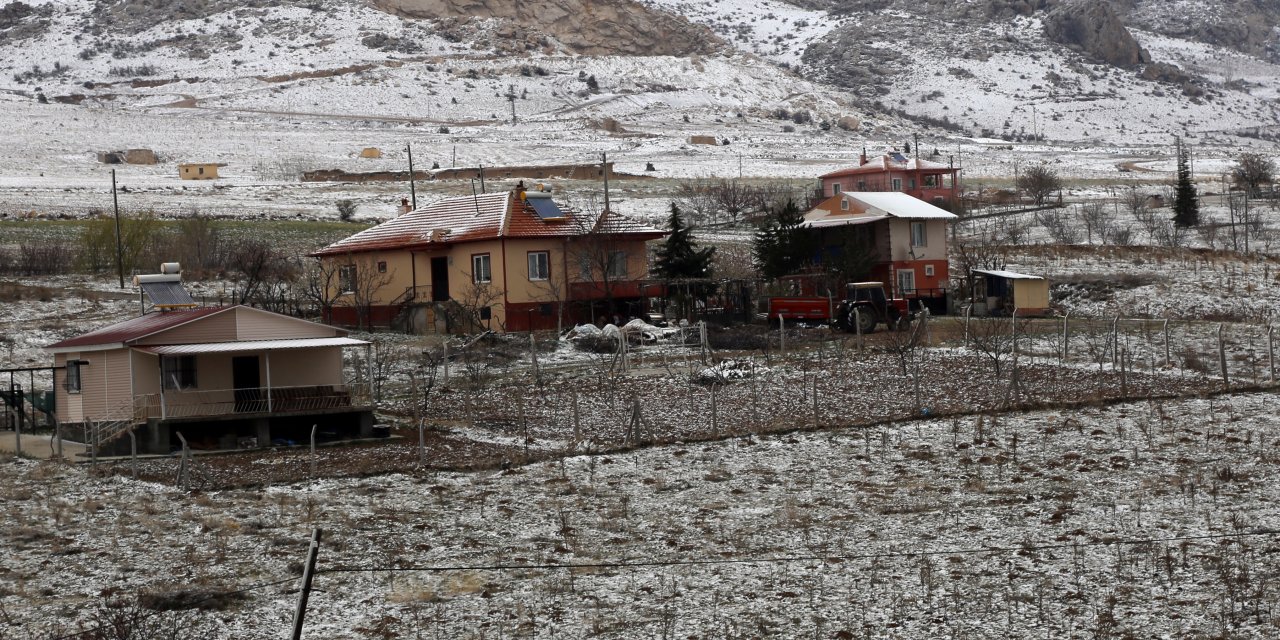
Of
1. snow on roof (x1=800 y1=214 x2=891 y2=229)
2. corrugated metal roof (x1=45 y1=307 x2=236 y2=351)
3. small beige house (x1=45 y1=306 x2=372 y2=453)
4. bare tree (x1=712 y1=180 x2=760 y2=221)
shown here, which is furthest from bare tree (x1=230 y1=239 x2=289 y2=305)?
bare tree (x1=712 y1=180 x2=760 y2=221)

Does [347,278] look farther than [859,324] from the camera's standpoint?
Yes

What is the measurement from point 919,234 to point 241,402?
1044 inches

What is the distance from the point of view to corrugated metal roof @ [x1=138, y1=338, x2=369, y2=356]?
2889 cm

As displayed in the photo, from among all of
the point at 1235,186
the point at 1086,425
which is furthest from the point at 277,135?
the point at 1086,425

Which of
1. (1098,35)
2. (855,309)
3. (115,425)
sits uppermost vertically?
(1098,35)

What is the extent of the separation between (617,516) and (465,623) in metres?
4.65

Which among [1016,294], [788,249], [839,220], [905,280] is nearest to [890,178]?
[839,220]

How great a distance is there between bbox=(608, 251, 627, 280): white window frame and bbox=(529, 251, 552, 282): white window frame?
5.78 feet

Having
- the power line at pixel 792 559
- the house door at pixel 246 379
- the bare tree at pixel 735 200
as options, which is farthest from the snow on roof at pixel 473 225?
the power line at pixel 792 559

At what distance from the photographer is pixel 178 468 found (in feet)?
79.5

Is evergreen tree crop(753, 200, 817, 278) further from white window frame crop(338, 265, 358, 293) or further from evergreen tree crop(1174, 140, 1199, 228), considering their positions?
evergreen tree crop(1174, 140, 1199, 228)

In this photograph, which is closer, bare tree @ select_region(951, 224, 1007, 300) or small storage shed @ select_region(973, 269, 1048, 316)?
small storage shed @ select_region(973, 269, 1048, 316)

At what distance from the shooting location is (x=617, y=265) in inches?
1806

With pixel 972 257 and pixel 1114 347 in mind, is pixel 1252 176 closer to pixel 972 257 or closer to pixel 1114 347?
pixel 972 257
